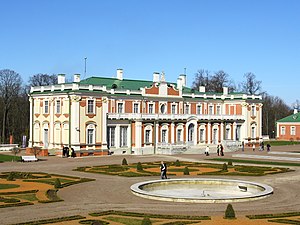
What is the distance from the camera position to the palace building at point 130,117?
55.5 metres

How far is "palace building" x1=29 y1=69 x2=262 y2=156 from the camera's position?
5547 cm

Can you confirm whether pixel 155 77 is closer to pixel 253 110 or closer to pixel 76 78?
pixel 76 78

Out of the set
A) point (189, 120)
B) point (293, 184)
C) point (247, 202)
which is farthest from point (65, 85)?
point (247, 202)

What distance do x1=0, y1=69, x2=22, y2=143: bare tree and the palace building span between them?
17.8m

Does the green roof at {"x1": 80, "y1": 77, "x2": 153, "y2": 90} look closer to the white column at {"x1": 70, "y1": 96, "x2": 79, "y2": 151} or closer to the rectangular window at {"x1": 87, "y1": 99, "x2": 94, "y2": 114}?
the rectangular window at {"x1": 87, "y1": 99, "x2": 94, "y2": 114}

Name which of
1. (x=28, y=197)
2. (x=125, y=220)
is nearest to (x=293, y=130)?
(x=28, y=197)

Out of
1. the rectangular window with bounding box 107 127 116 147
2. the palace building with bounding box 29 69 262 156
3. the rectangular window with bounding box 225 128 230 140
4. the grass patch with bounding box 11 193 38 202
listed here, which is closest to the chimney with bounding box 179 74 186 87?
the palace building with bounding box 29 69 262 156

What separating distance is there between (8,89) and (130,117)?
2880cm

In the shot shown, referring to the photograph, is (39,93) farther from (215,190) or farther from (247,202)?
(247,202)

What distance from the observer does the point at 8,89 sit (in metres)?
79.2

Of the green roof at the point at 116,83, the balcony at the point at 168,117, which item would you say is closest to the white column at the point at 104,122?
the balcony at the point at 168,117

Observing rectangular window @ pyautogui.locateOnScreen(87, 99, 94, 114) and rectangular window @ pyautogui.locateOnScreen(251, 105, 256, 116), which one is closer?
rectangular window @ pyautogui.locateOnScreen(87, 99, 94, 114)

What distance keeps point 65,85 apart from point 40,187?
28.5 meters

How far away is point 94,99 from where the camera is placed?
185 ft
